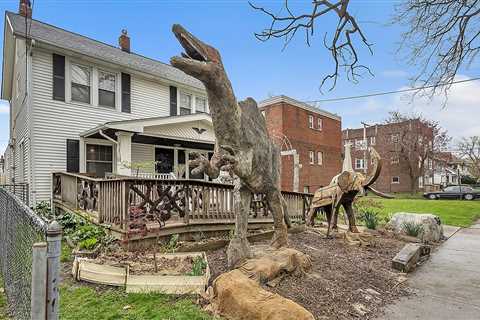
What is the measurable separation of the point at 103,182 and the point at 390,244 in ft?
23.4

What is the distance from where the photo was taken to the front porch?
10453mm

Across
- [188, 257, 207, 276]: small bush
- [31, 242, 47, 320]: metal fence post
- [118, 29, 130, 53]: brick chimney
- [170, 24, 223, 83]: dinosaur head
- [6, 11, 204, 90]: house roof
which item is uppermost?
[118, 29, 130, 53]: brick chimney

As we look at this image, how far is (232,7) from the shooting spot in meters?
8.35

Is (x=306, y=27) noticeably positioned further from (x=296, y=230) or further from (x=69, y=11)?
(x=69, y=11)

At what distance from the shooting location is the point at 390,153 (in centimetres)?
3478

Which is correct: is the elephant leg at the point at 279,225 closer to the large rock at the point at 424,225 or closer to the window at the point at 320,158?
the large rock at the point at 424,225

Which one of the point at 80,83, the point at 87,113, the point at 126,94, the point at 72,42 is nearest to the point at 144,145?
the point at 126,94

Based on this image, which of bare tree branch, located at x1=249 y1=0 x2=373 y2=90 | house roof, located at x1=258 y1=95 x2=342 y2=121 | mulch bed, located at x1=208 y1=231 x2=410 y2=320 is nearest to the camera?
mulch bed, located at x1=208 y1=231 x2=410 y2=320

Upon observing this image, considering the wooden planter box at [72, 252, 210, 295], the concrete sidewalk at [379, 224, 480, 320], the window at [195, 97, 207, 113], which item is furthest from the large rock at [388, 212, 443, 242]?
the window at [195, 97, 207, 113]

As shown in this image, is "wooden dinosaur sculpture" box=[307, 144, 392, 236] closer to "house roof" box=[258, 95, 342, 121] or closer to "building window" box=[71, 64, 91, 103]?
"building window" box=[71, 64, 91, 103]

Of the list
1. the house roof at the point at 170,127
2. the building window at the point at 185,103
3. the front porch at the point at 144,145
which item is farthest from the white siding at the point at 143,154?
the building window at the point at 185,103

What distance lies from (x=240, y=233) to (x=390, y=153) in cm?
3467

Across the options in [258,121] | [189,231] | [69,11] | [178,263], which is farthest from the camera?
[69,11]

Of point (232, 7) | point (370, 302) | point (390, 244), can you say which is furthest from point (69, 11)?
point (390, 244)
